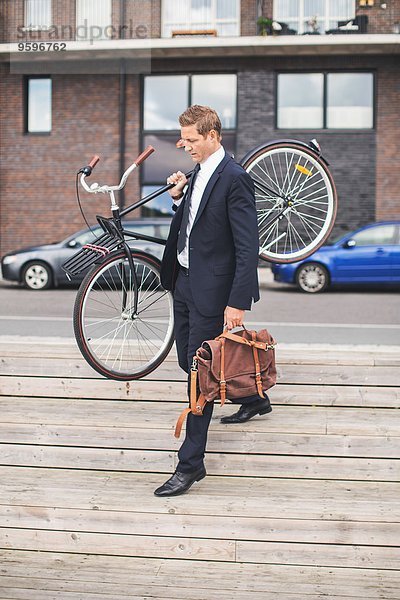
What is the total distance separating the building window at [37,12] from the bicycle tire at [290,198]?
61.7 ft

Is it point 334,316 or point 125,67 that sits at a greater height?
point 125,67

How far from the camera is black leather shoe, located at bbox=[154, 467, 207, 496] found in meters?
3.64

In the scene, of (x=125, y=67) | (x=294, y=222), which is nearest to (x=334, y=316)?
(x=294, y=222)

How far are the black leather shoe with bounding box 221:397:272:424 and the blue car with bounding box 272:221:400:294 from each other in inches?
432

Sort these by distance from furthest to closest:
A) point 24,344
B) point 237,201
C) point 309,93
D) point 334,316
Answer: point 309,93
point 334,316
point 24,344
point 237,201

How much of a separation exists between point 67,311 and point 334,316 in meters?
4.09

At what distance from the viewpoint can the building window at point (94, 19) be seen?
2105cm

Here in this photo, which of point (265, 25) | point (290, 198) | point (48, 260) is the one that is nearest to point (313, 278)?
point (48, 260)

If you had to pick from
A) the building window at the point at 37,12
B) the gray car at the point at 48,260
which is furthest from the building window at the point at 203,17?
the gray car at the point at 48,260

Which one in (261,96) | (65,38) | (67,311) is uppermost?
(65,38)

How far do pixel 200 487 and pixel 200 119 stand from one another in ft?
5.88

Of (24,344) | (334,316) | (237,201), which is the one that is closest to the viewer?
(237,201)

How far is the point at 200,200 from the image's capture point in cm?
370

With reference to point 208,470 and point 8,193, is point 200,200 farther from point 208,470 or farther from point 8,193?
point 8,193
